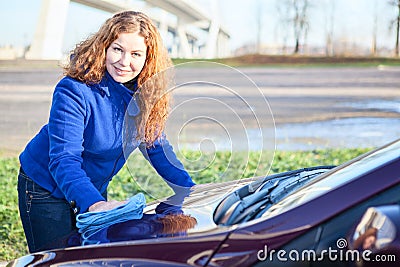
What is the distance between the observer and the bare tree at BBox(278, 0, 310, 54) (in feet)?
38.8

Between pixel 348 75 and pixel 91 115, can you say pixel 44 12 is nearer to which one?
pixel 348 75

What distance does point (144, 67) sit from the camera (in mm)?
3385

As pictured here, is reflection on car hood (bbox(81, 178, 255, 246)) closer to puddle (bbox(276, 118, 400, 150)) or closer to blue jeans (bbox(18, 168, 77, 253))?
blue jeans (bbox(18, 168, 77, 253))

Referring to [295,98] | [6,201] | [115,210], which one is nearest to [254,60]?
[295,98]

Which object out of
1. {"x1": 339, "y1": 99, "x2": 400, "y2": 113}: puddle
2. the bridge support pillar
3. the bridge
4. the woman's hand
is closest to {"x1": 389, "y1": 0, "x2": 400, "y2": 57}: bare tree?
A: {"x1": 339, "y1": 99, "x2": 400, "y2": 113}: puddle

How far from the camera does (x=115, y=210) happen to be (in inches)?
110

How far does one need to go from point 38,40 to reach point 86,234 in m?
9.29

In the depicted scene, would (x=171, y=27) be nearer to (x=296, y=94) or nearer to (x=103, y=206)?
(x=296, y=94)

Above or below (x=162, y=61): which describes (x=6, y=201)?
below

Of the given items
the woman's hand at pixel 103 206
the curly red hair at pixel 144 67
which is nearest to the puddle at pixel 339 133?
the curly red hair at pixel 144 67

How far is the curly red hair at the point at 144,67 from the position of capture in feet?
10.7

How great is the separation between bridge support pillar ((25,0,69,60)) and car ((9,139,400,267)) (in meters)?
9.08

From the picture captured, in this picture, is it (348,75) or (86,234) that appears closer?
(86,234)

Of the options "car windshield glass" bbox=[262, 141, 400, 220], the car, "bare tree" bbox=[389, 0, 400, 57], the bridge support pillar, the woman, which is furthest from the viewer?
"bare tree" bbox=[389, 0, 400, 57]
